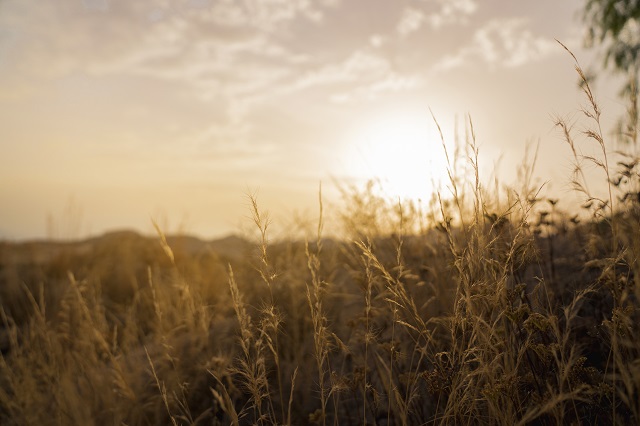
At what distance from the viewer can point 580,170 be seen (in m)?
2.11

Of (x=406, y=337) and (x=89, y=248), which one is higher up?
(x=89, y=248)

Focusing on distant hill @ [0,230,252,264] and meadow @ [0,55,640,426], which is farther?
distant hill @ [0,230,252,264]

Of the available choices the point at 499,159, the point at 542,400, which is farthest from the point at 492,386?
the point at 499,159

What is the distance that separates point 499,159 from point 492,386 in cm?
157

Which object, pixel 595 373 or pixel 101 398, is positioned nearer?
pixel 595 373

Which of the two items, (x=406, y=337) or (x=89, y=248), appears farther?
(x=89, y=248)

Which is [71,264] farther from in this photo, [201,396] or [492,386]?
[492,386]

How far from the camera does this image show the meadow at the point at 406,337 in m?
1.86

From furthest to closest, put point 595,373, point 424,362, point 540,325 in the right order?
point 424,362 → point 595,373 → point 540,325

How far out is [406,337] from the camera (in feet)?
10.0

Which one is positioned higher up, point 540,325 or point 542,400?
point 540,325

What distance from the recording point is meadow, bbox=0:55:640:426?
6.11 ft

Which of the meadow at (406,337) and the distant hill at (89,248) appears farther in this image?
the distant hill at (89,248)

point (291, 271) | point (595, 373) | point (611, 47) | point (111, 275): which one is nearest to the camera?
point (595, 373)
